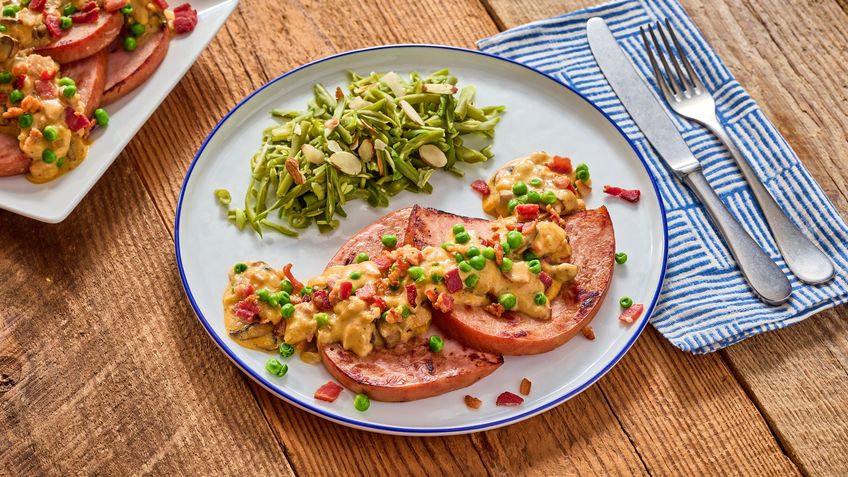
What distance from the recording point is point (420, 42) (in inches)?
177

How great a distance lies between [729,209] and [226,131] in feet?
8.01

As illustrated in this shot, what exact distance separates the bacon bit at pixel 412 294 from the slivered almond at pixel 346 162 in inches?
29.2

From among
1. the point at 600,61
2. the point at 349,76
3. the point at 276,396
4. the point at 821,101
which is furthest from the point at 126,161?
the point at 821,101

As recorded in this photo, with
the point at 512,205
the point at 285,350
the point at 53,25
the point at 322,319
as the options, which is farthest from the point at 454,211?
the point at 53,25

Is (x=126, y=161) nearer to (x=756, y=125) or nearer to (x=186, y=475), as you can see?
(x=186, y=475)

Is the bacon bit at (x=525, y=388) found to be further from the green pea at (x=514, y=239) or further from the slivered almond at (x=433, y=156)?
the slivered almond at (x=433, y=156)

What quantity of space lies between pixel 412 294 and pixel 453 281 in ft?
0.54

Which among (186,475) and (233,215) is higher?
(233,215)

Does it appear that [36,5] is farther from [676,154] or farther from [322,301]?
[676,154]

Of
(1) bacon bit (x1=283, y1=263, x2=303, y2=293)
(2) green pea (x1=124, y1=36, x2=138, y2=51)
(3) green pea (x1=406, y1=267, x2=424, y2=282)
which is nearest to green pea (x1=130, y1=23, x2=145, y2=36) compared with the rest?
(2) green pea (x1=124, y1=36, x2=138, y2=51)

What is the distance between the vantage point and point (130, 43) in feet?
12.7

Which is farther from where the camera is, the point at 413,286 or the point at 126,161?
the point at 126,161

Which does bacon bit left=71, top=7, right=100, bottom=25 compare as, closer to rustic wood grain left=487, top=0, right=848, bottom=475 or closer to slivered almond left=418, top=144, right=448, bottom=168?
slivered almond left=418, top=144, right=448, bottom=168

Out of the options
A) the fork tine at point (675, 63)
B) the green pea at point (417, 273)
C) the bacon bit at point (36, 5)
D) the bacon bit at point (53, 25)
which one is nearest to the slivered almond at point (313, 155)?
the green pea at point (417, 273)
